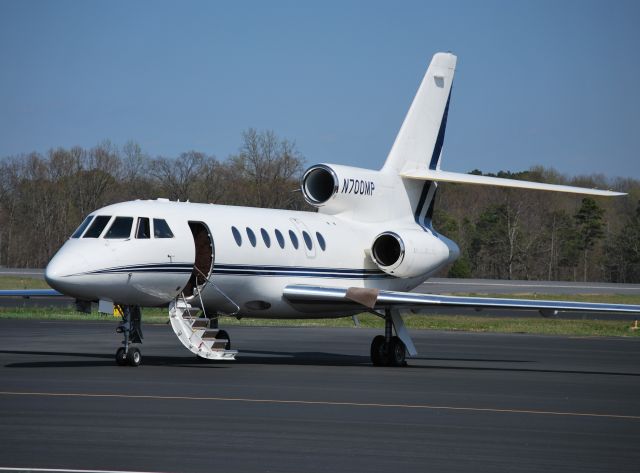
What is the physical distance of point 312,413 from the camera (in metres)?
13.4

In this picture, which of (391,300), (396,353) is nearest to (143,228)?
(391,300)

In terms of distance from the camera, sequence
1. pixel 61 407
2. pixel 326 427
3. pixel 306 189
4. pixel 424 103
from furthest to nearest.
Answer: pixel 424 103
pixel 306 189
pixel 61 407
pixel 326 427

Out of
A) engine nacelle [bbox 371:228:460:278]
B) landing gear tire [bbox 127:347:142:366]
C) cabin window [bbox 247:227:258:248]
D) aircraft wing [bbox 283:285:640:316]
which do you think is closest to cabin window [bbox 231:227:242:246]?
cabin window [bbox 247:227:258:248]

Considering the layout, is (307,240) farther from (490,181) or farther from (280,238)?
(490,181)

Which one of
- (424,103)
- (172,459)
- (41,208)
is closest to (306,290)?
(424,103)

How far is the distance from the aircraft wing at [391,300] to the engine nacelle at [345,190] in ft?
10.6

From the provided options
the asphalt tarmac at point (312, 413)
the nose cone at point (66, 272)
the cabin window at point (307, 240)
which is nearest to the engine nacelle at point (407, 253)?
the cabin window at point (307, 240)

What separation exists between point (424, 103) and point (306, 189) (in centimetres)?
407

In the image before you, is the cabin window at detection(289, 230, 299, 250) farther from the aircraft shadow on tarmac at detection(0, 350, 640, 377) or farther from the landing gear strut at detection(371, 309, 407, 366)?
the landing gear strut at detection(371, 309, 407, 366)

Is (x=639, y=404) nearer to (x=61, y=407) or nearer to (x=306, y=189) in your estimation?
(x=61, y=407)

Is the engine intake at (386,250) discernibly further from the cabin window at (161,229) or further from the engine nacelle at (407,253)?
the cabin window at (161,229)

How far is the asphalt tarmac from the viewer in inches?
399

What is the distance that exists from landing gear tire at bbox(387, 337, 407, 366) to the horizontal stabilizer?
3.88 metres

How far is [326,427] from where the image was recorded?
1223 cm
